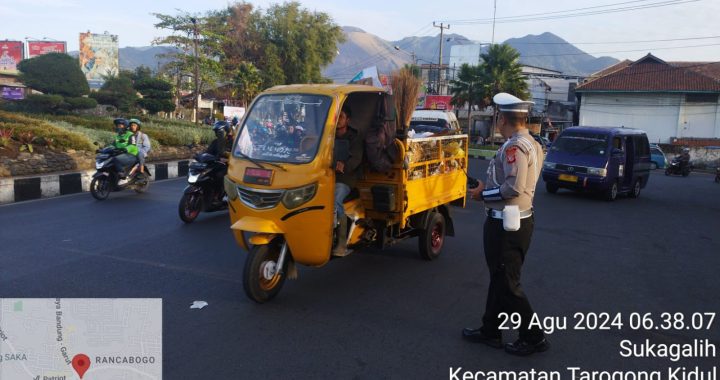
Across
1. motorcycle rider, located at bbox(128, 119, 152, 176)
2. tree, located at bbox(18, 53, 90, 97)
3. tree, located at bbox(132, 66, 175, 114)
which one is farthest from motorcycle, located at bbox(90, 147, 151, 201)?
tree, located at bbox(132, 66, 175, 114)

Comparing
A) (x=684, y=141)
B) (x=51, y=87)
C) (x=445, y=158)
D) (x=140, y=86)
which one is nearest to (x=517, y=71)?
(x=684, y=141)

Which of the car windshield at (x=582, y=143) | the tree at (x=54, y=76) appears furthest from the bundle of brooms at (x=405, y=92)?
the tree at (x=54, y=76)

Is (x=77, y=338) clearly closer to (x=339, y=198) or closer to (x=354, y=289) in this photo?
(x=339, y=198)

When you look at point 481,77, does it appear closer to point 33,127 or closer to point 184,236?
point 33,127

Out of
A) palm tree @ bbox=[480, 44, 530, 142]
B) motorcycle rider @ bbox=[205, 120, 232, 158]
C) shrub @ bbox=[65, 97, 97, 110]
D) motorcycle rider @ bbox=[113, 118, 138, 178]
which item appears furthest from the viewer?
palm tree @ bbox=[480, 44, 530, 142]

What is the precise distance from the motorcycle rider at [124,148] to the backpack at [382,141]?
654 cm

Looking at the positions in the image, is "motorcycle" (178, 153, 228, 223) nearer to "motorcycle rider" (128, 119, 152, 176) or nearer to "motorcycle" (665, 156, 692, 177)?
"motorcycle rider" (128, 119, 152, 176)

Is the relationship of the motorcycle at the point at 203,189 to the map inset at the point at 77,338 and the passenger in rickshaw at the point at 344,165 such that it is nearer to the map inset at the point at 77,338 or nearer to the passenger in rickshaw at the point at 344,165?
the passenger in rickshaw at the point at 344,165

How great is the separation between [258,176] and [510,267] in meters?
2.26

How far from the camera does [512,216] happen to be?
379cm

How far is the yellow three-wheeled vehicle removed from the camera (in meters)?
4.73

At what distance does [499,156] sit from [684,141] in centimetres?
3947

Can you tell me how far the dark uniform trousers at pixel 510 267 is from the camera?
385 cm

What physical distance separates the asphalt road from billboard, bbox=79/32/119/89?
54.0m
